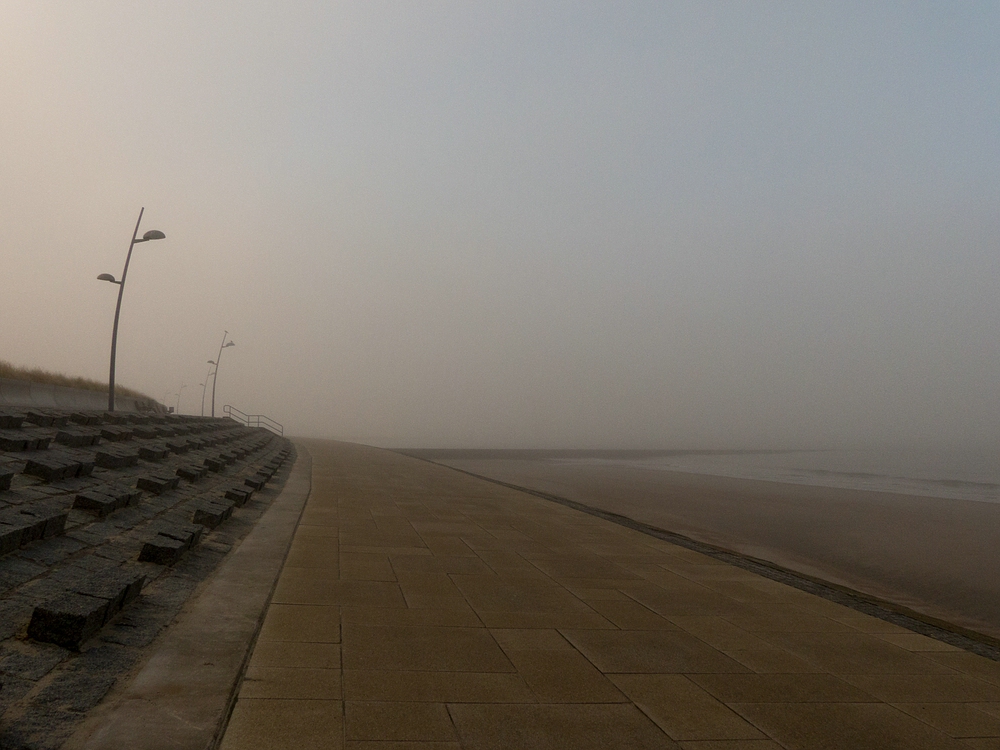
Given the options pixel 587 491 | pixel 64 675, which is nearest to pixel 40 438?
pixel 64 675

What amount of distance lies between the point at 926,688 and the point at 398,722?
11.4ft

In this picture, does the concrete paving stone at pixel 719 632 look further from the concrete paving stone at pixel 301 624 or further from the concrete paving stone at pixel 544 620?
the concrete paving stone at pixel 301 624

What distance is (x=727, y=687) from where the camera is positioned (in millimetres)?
4355

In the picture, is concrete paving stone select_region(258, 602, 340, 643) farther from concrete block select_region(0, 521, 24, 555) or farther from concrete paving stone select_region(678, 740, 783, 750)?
concrete paving stone select_region(678, 740, 783, 750)

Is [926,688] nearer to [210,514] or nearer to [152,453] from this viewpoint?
[210,514]

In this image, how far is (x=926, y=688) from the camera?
4.58 m

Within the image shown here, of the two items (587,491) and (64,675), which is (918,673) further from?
(587,491)

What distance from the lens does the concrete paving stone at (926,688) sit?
4395 mm

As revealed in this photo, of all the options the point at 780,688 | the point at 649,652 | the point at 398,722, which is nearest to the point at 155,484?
the point at 398,722

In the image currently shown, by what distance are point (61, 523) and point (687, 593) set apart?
5754 millimetres

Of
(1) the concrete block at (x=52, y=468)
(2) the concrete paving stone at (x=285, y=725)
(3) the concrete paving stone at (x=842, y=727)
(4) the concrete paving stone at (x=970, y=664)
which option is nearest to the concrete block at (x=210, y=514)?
(1) the concrete block at (x=52, y=468)

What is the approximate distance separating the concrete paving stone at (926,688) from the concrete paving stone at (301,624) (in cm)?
358

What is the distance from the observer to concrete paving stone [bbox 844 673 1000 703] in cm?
→ 439

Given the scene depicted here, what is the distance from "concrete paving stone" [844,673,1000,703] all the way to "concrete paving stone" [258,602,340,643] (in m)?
3.58
